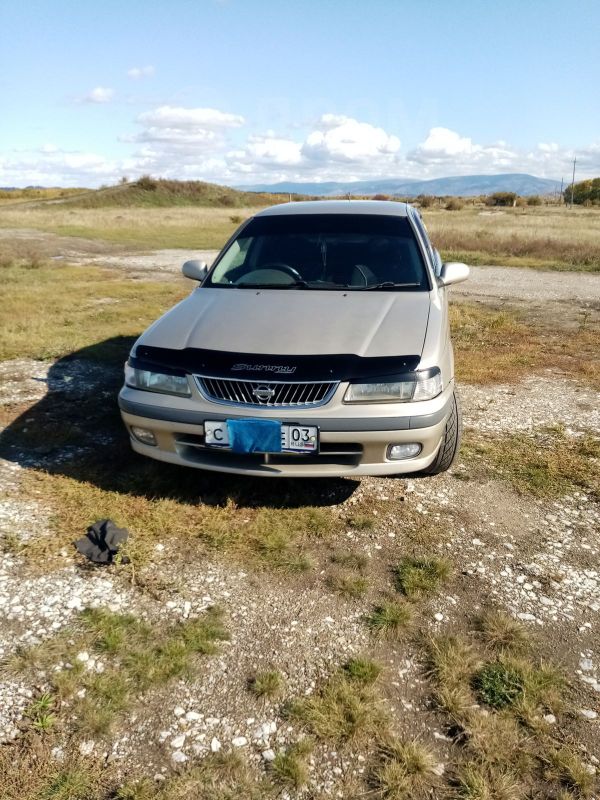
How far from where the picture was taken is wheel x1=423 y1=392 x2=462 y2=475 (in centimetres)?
358

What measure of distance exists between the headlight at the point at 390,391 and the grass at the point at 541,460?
117 cm

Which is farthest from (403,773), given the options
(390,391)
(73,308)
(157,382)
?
(73,308)

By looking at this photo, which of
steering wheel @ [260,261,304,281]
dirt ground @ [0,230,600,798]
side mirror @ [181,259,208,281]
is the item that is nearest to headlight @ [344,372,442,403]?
dirt ground @ [0,230,600,798]

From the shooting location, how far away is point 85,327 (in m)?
8.12

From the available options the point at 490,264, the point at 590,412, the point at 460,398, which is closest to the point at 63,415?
the point at 460,398

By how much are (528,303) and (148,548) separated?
9400mm

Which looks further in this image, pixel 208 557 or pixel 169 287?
pixel 169 287

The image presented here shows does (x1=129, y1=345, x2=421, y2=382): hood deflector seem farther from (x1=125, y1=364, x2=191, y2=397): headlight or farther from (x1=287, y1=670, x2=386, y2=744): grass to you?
(x1=287, y1=670, x2=386, y2=744): grass

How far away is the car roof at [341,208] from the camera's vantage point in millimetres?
4766

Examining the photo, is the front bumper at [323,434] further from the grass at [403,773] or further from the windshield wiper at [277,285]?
the grass at [403,773]

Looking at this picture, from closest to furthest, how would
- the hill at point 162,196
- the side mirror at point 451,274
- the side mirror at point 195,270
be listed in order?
the side mirror at point 451,274 → the side mirror at point 195,270 → the hill at point 162,196

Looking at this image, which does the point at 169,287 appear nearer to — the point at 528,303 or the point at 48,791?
the point at 528,303

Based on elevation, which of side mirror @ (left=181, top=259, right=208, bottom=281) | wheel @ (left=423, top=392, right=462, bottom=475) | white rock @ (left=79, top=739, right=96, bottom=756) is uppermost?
side mirror @ (left=181, top=259, right=208, bottom=281)

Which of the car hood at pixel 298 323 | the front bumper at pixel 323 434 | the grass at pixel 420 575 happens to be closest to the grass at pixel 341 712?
the grass at pixel 420 575
